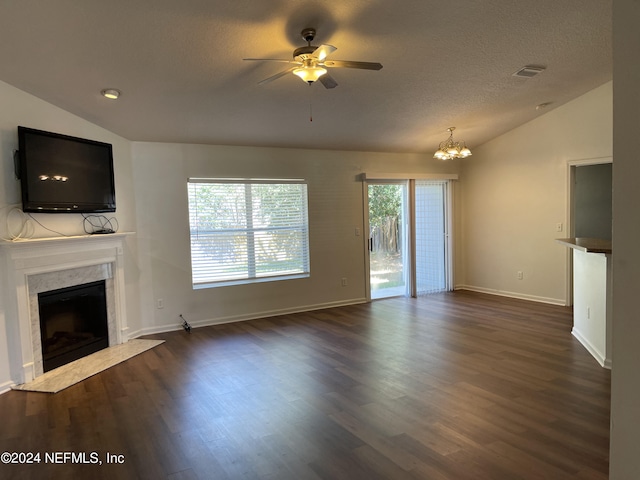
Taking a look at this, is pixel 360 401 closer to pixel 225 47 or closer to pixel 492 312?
pixel 225 47

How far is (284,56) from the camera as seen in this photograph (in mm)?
3453

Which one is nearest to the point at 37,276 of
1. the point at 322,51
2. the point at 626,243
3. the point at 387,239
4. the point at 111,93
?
the point at 111,93

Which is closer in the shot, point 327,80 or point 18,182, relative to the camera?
point 327,80

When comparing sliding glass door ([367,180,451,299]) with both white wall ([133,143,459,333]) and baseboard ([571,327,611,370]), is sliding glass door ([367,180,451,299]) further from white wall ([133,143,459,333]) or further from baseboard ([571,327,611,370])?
baseboard ([571,327,611,370])

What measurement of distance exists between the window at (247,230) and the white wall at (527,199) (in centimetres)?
320

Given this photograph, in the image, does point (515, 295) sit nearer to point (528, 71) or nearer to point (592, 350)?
point (592, 350)

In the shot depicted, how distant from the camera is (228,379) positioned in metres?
3.61

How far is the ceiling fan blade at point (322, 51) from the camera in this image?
2.57 meters

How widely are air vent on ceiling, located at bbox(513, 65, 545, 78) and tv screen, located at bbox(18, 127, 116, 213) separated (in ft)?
15.0

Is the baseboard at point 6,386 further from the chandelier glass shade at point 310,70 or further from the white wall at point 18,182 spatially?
the chandelier glass shade at point 310,70

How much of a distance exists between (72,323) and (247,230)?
93.0 inches

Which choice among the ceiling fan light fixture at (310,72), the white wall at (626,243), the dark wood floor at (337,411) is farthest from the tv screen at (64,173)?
the white wall at (626,243)

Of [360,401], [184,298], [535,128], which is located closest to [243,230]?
[184,298]

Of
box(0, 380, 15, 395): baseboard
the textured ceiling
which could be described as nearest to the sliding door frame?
the textured ceiling
